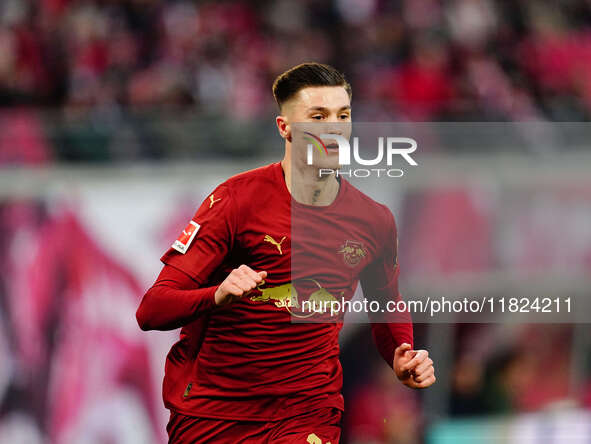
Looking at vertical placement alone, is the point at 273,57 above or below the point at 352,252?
above

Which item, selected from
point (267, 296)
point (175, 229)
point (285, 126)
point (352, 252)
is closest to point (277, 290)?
point (267, 296)

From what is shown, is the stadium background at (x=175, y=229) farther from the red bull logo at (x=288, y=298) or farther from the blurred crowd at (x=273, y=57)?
the red bull logo at (x=288, y=298)

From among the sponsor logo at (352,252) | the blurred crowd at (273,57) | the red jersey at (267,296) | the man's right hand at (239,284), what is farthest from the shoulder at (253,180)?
the blurred crowd at (273,57)

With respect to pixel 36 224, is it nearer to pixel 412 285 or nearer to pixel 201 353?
pixel 412 285

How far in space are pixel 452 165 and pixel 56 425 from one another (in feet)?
13.4

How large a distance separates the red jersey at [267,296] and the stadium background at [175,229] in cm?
415

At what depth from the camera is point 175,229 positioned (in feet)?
29.0

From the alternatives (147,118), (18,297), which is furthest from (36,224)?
(147,118)

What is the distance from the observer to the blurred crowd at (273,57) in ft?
29.1

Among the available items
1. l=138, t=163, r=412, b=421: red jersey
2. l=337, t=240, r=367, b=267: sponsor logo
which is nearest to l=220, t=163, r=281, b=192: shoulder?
l=138, t=163, r=412, b=421: red jersey

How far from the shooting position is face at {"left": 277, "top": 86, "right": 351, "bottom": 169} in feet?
12.9

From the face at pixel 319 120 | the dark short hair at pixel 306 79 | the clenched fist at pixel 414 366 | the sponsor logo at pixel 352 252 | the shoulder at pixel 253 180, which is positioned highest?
the dark short hair at pixel 306 79

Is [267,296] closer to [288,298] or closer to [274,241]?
[288,298]

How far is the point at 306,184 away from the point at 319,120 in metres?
0.28
